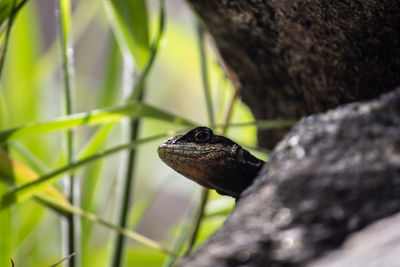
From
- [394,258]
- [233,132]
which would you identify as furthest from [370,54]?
[233,132]

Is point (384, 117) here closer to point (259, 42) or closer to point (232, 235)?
point (232, 235)

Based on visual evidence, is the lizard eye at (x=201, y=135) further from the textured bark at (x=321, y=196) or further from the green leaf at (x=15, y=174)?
the textured bark at (x=321, y=196)

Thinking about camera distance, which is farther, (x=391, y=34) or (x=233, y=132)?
(x=233, y=132)

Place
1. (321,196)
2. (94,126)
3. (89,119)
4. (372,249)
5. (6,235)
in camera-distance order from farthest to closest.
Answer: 1. (94,126)
2. (6,235)
3. (89,119)
4. (321,196)
5. (372,249)

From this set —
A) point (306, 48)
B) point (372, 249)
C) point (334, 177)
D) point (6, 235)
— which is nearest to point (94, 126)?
point (6, 235)

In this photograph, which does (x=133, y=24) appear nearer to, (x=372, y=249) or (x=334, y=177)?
(x=334, y=177)

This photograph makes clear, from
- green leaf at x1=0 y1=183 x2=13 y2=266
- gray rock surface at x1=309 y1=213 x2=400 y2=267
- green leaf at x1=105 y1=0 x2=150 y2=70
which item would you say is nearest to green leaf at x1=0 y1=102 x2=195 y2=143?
green leaf at x1=105 y1=0 x2=150 y2=70
